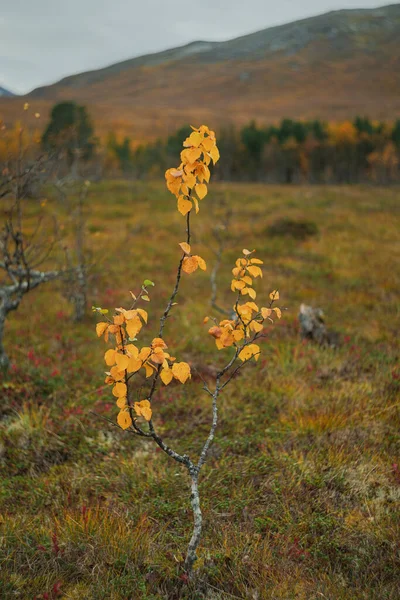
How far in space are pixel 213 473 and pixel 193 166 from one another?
3.23 m

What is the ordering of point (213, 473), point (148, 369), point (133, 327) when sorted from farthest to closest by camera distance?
1. point (213, 473)
2. point (148, 369)
3. point (133, 327)

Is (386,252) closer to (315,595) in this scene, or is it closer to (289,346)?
(289,346)

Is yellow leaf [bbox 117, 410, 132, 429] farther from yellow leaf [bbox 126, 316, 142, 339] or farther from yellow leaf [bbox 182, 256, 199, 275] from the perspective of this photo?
yellow leaf [bbox 182, 256, 199, 275]

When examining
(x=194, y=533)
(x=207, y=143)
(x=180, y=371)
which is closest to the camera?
(x=207, y=143)

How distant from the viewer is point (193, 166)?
257cm

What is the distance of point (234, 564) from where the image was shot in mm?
3145

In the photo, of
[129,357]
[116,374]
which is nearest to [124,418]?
[116,374]

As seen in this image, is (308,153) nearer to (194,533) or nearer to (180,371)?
(180,371)

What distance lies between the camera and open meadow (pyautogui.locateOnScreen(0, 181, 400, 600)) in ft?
10.1

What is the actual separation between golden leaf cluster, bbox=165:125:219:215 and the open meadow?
1.04m

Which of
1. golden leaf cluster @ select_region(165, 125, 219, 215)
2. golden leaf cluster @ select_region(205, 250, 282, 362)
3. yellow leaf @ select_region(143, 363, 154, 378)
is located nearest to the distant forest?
golden leaf cluster @ select_region(205, 250, 282, 362)

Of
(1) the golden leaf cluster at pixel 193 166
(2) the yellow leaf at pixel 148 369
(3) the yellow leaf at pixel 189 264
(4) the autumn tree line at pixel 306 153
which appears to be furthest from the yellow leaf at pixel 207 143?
(4) the autumn tree line at pixel 306 153

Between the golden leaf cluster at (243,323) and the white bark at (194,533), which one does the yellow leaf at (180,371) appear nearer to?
the golden leaf cluster at (243,323)

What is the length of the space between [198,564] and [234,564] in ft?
0.93
